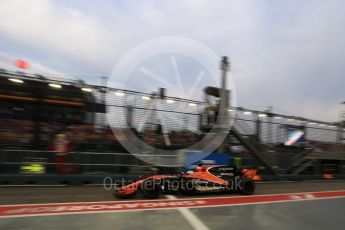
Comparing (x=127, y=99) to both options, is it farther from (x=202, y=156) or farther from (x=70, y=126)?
(x=202, y=156)

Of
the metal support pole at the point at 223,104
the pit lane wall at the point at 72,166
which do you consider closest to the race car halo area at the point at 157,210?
the pit lane wall at the point at 72,166

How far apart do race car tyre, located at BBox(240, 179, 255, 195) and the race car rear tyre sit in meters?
3.00

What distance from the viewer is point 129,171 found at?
1510cm

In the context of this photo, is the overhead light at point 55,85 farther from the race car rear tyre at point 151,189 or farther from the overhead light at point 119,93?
the race car rear tyre at point 151,189

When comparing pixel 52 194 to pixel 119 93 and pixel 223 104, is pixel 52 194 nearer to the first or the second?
→ pixel 119 93

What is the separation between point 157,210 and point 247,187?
4390 millimetres

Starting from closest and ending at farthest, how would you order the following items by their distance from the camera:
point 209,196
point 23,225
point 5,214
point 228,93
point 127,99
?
1. point 23,225
2. point 5,214
3. point 209,196
4. point 127,99
5. point 228,93

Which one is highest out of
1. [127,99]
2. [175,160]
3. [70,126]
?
[127,99]

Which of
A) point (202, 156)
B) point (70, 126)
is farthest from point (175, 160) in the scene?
point (70, 126)

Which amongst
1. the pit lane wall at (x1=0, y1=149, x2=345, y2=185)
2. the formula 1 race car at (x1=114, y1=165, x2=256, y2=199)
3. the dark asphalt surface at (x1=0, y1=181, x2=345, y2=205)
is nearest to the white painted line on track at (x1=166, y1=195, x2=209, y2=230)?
the formula 1 race car at (x1=114, y1=165, x2=256, y2=199)

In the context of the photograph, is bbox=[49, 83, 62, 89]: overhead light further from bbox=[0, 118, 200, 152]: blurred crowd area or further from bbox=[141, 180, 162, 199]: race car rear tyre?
bbox=[141, 180, 162, 199]: race car rear tyre

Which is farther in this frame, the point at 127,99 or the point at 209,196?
the point at 127,99

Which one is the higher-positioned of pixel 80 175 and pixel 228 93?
pixel 228 93

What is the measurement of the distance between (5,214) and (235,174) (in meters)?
7.22
